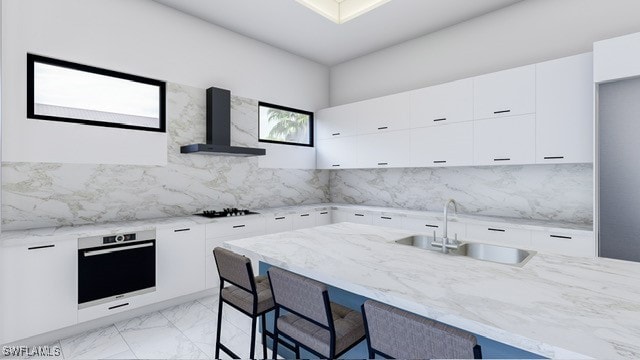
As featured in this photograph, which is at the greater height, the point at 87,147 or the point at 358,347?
the point at 87,147

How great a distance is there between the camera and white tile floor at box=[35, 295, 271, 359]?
7.68 feet

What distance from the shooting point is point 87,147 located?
3039 millimetres

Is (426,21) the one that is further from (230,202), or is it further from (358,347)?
(358,347)

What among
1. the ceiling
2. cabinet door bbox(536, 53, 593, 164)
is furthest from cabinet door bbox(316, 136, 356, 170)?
cabinet door bbox(536, 53, 593, 164)

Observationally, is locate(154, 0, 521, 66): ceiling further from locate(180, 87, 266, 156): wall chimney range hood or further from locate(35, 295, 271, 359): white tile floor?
locate(35, 295, 271, 359): white tile floor

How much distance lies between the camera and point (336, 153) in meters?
5.04

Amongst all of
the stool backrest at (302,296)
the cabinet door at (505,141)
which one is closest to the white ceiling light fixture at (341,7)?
the cabinet door at (505,141)

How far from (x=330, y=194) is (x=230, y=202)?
2068 mm

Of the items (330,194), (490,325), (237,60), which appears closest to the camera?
(490,325)

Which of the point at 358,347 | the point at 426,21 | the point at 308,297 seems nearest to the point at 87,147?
the point at 308,297

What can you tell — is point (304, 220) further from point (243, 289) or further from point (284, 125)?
point (243, 289)

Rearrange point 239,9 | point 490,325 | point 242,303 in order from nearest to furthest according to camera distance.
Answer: point 490,325
point 242,303
point 239,9

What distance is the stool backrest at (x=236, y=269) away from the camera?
173 cm

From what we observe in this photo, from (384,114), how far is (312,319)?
11.6ft
